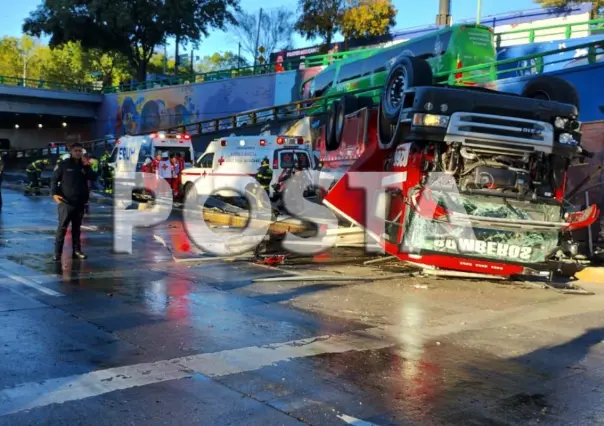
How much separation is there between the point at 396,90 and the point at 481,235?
107 inches

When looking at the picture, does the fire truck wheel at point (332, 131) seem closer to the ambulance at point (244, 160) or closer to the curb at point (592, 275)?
the ambulance at point (244, 160)

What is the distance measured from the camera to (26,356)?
4992 mm

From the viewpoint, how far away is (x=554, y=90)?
32.0 feet

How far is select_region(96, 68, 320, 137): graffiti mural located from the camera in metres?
38.2

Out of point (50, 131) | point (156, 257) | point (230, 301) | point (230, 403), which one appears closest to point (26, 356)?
point (230, 403)

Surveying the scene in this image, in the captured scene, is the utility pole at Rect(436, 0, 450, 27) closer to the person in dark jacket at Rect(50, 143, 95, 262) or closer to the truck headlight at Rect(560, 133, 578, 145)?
the truck headlight at Rect(560, 133, 578, 145)

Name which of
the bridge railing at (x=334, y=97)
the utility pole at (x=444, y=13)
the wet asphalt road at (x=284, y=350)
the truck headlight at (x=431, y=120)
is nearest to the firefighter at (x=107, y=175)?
the bridge railing at (x=334, y=97)

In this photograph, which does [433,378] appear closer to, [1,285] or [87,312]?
[87,312]

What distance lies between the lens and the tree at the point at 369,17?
4281 cm

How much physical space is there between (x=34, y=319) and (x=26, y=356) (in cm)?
120

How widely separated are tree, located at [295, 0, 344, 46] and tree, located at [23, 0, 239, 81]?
13.8 m

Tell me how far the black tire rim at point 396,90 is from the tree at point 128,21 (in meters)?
47.2

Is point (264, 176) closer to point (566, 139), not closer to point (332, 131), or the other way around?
point (332, 131)

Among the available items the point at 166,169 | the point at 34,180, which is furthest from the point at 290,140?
the point at 34,180
